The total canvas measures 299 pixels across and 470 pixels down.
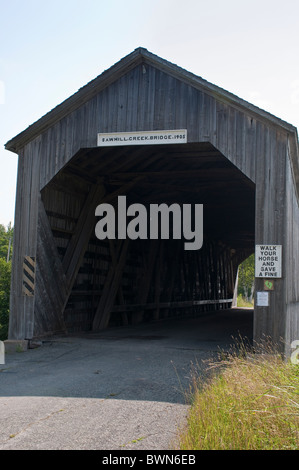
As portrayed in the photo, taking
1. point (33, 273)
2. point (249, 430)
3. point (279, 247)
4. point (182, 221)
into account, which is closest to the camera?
point (249, 430)

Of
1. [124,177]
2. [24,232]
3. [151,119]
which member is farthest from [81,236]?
[151,119]

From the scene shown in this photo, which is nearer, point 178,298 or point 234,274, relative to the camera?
point 178,298

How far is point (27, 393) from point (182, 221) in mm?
12984

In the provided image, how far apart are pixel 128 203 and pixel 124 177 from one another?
1566 millimetres

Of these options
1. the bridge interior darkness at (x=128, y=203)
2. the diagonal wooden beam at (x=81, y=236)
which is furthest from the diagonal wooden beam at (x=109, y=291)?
the diagonal wooden beam at (x=81, y=236)

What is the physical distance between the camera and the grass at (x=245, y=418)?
13.3 feet

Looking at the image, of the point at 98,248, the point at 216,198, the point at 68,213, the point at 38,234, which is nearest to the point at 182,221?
the point at 216,198

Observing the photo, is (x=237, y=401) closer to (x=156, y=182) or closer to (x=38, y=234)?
(x=38, y=234)

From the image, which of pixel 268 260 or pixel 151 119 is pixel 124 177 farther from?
pixel 268 260

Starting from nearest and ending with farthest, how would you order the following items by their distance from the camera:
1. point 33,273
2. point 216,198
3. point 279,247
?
point 279,247 → point 33,273 → point 216,198

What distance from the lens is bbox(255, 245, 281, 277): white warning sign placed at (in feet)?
29.6

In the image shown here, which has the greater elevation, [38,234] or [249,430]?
[38,234]

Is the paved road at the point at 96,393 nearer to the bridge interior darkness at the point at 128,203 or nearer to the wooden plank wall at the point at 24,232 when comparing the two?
the wooden plank wall at the point at 24,232

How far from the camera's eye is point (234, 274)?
32.2 metres
